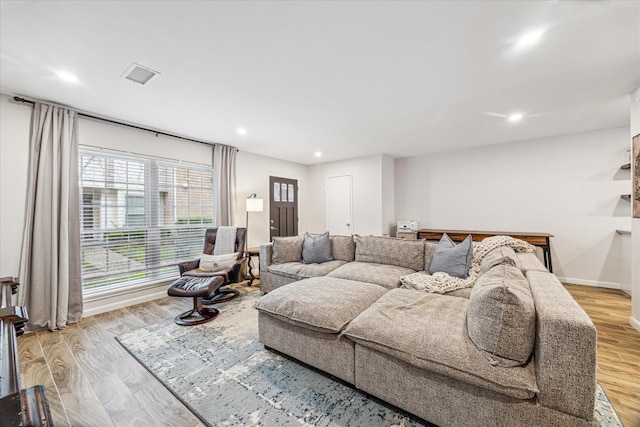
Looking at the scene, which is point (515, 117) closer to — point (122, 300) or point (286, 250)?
point (286, 250)

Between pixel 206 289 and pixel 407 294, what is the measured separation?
2.05 m

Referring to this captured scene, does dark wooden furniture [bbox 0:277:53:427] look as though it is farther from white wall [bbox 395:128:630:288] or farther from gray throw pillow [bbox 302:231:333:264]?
white wall [bbox 395:128:630:288]

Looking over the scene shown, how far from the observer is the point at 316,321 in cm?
179

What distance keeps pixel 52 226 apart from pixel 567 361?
430 cm

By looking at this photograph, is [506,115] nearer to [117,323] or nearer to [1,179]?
[117,323]

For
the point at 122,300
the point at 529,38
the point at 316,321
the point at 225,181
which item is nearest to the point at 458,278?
the point at 316,321

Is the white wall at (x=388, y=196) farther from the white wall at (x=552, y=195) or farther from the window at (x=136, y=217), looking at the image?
the window at (x=136, y=217)

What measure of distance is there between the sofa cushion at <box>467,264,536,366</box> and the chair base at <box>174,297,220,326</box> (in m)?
2.61

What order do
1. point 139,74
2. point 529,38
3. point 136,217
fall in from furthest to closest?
point 136,217, point 139,74, point 529,38

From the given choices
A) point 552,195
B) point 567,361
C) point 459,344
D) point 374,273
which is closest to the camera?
point 567,361

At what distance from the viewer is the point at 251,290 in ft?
12.6

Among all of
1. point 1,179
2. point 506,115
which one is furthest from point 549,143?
point 1,179

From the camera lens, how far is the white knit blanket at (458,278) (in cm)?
235

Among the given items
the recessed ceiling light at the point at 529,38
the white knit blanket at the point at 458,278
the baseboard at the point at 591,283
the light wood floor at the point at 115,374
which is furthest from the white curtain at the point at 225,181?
the baseboard at the point at 591,283
